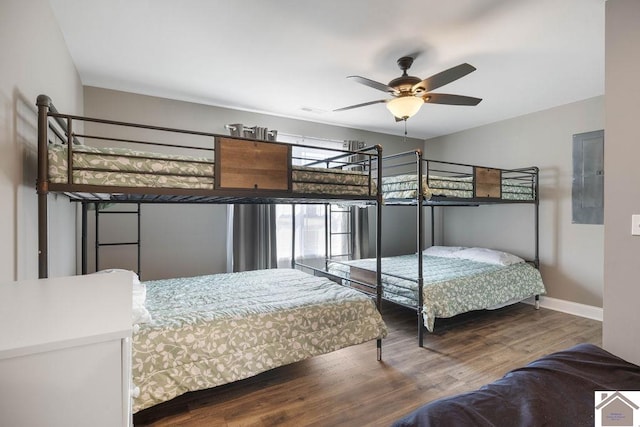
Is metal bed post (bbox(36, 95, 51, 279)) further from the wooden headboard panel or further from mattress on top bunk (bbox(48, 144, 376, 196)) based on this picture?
the wooden headboard panel

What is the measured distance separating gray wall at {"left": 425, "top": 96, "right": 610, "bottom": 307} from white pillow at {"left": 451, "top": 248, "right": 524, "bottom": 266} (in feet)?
1.52

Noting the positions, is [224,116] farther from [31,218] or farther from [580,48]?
[580,48]

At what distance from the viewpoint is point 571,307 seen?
373 centimetres

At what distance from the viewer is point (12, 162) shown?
5.07 ft

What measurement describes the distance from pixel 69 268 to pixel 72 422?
273cm

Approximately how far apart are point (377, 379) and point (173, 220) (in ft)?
9.16

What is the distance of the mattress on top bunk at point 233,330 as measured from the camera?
1.72m

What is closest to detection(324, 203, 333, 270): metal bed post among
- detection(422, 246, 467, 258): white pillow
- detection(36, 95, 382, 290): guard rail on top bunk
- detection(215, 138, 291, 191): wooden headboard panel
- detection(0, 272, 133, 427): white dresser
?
detection(36, 95, 382, 290): guard rail on top bunk

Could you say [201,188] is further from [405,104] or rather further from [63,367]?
[405,104]

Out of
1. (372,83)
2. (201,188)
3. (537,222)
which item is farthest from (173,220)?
(537,222)

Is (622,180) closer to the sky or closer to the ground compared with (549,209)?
closer to the sky

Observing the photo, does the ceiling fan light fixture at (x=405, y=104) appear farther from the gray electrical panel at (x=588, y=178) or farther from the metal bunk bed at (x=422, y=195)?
the gray electrical panel at (x=588, y=178)

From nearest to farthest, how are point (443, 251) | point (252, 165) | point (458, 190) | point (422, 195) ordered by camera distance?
point (252, 165), point (422, 195), point (458, 190), point (443, 251)

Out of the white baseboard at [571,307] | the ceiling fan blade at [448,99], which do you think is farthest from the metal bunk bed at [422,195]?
the ceiling fan blade at [448,99]
